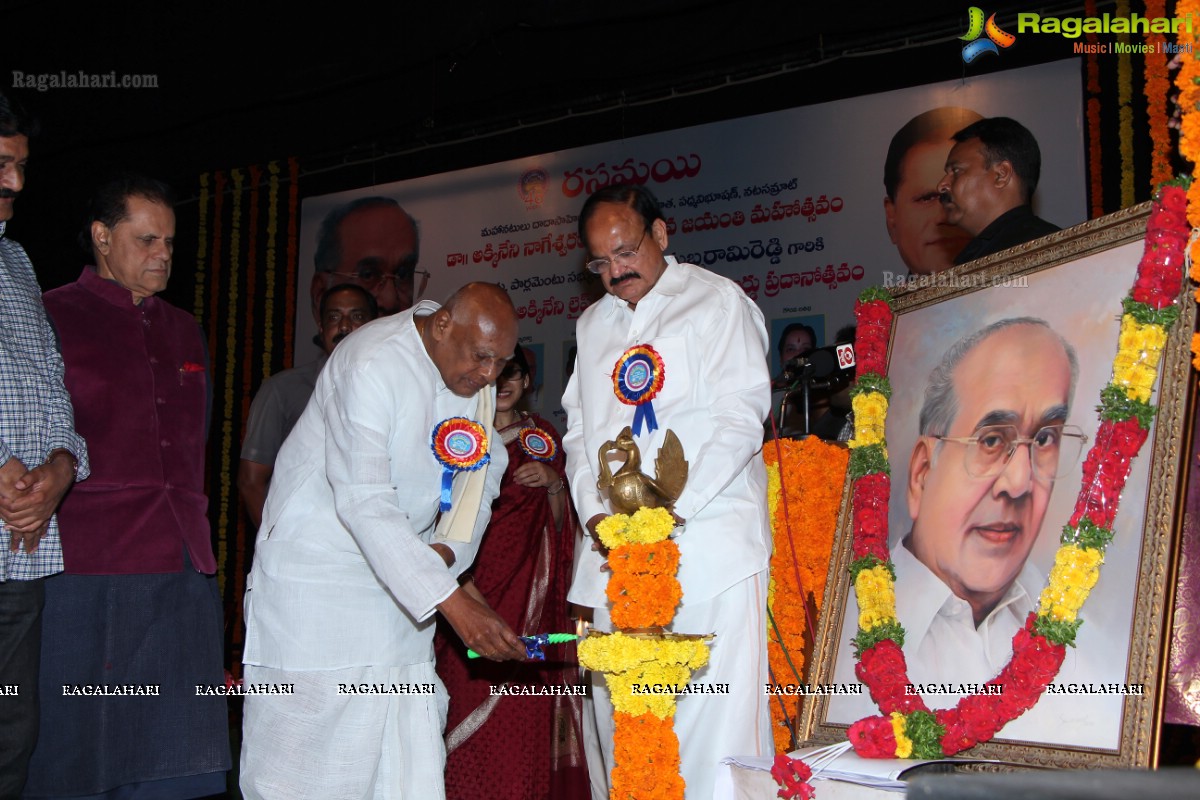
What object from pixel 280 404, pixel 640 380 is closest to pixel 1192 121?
pixel 640 380

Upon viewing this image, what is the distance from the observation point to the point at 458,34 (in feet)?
18.5

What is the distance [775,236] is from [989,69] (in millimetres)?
1433

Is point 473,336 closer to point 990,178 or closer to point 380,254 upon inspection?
point 990,178

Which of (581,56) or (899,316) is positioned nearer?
(899,316)

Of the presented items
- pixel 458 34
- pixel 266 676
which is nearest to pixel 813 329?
pixel 458 34

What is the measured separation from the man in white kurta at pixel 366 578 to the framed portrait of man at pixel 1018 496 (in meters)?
1.12

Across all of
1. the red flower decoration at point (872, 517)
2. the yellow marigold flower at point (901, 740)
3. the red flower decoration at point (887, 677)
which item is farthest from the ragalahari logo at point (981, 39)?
the yellow marigold flower at point (901, 740)

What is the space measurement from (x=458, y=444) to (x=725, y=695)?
1.02m

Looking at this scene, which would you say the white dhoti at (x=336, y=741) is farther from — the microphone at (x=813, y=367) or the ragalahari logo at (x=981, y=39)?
the ragalahari logo at (x=981, y=39)

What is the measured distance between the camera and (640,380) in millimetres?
3211

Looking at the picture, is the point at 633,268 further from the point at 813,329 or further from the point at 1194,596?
the point at 813,329

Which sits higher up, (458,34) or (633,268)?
(458,34)

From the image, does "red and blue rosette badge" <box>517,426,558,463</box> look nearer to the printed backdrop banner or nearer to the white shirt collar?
the printed backdrop banner

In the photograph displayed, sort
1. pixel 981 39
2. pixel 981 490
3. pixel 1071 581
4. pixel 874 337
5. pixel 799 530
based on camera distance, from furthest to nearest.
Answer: pixel 981 39
pixel 799 530
pixel 874 337
pixel 981 490
pixel 1071 581
